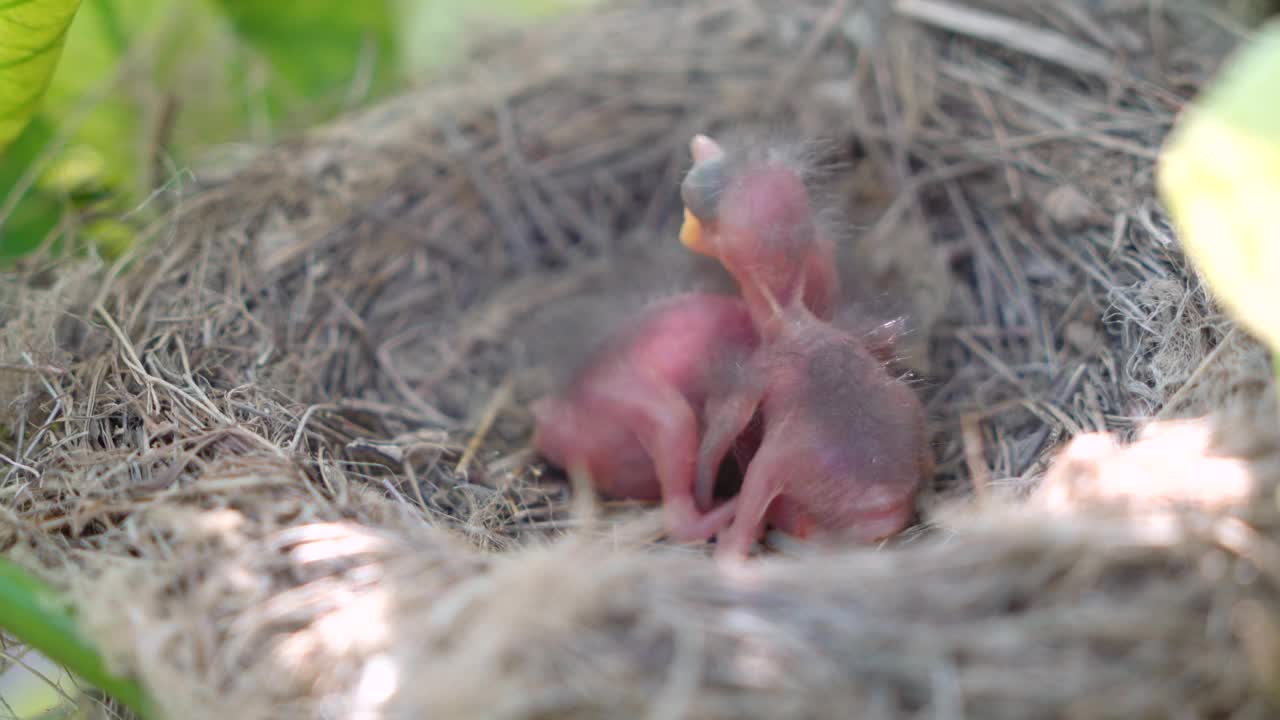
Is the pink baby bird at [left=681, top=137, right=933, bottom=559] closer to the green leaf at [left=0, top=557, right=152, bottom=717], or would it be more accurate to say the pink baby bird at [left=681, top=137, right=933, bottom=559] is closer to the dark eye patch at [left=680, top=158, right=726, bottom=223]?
the dark eye patch at [left=680, top=158, right=726, bottom=223]

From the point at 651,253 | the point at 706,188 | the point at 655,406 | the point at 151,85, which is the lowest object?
the point at 655,406

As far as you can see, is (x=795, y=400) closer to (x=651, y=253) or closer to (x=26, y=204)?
(x=651, y=253)

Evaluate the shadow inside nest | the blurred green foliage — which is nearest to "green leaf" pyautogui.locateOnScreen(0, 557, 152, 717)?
the shadow inside nest

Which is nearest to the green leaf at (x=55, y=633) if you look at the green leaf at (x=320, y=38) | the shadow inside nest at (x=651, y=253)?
the shadow inside nest at (x=651, y=253)

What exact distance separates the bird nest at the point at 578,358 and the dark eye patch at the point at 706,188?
247 millimetres

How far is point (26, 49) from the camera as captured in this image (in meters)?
1.19

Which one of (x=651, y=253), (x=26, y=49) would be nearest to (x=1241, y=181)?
(x=651, y=253)

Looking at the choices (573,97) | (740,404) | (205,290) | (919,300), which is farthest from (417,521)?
(573,97)

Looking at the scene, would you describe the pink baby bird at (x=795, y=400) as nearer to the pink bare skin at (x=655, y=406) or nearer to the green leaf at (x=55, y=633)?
the pink bare skin at (x=655, y=406)

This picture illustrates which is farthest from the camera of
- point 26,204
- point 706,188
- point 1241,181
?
point 26,204

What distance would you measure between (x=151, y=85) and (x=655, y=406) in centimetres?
127

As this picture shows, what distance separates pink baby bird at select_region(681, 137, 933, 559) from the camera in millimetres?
1237

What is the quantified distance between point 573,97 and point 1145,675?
63.0 inches

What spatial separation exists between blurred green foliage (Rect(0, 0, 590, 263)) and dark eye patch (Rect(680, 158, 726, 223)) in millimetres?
877
